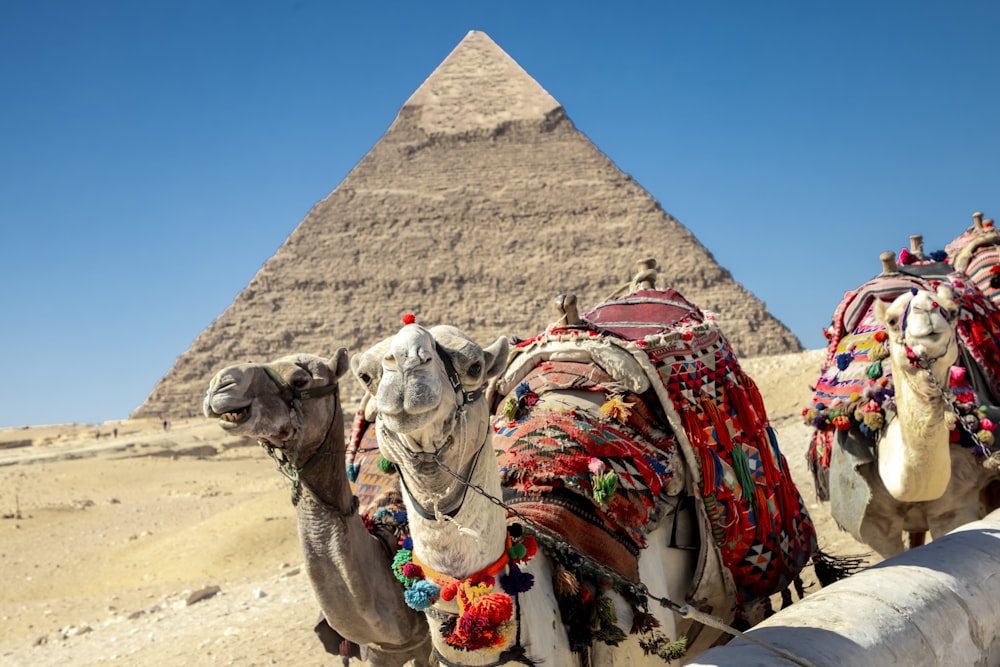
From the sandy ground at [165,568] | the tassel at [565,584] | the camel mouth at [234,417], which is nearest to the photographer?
the tassel at [565,584]

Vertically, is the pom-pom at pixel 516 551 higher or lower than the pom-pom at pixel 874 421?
higher

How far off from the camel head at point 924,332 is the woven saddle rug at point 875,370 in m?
0.51

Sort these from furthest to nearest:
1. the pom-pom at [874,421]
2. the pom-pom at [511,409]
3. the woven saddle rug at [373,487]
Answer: the pom-pom at [874,421]
the woven saddle rug at [373,487]
the pom-pom at [511,409]

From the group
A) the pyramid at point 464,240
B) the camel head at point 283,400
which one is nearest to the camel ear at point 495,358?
the camel head at point 283,400

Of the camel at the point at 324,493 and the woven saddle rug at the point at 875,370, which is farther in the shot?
the woven saddle rug at the point at 875,370

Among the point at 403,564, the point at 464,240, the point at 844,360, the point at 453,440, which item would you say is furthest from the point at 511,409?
the point at 464,240

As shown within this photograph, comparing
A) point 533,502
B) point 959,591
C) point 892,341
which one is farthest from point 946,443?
point 533,502

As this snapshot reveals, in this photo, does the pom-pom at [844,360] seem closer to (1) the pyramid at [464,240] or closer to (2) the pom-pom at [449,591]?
(2) the pom-pom at [449,591]

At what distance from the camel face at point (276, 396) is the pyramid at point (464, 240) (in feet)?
383

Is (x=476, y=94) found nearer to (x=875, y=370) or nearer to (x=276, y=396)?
(x=875, y=370)

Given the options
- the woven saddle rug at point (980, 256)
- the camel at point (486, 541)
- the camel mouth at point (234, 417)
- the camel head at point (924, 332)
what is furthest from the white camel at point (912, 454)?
the camel mouth at point (234, 417)

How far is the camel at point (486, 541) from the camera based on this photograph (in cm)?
206

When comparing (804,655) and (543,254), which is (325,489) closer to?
(804,655)

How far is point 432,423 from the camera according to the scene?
80.4 inches
